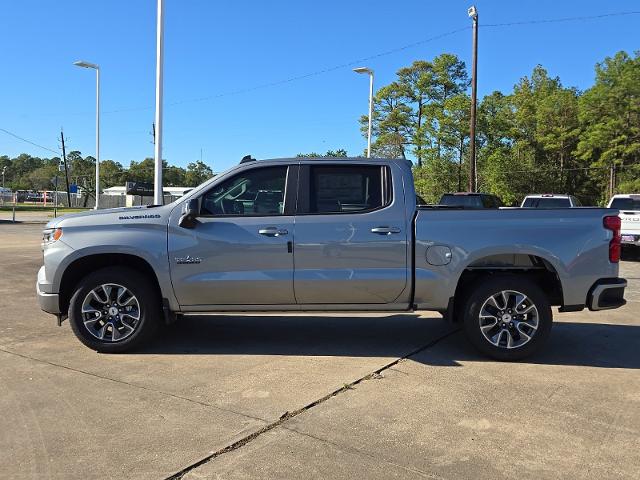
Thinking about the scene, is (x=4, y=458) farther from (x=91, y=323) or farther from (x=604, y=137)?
(x=604, y=137)

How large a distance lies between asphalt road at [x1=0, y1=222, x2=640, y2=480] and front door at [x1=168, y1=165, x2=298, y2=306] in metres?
0.64

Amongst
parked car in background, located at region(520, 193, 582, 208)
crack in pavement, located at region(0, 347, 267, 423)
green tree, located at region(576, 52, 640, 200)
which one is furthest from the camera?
green tree, located at region(576, 52, 640, 200)

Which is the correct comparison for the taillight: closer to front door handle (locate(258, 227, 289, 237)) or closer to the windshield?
front door handle (locate(258, 227, 289, 237))

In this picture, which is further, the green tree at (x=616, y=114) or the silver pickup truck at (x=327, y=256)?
the green tree at (x=616, y=114)

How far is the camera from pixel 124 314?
18.0 ft

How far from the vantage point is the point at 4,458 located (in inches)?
130

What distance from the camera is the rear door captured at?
17.3 feet

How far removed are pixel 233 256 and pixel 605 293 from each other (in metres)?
3.58

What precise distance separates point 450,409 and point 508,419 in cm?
42

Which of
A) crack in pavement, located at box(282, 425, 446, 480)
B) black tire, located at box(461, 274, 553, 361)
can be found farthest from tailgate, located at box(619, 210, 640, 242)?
crack in pavement, located at box(282, 425, 446, 480)

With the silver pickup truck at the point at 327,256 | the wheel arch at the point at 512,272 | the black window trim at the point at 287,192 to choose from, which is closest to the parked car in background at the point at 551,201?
the wheel arch at the point at 512,272

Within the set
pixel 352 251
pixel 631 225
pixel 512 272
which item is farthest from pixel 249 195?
pixel 631 225

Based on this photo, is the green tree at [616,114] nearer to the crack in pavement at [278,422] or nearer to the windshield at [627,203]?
the windshield at [627,203]

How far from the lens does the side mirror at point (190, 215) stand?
5.27 m
